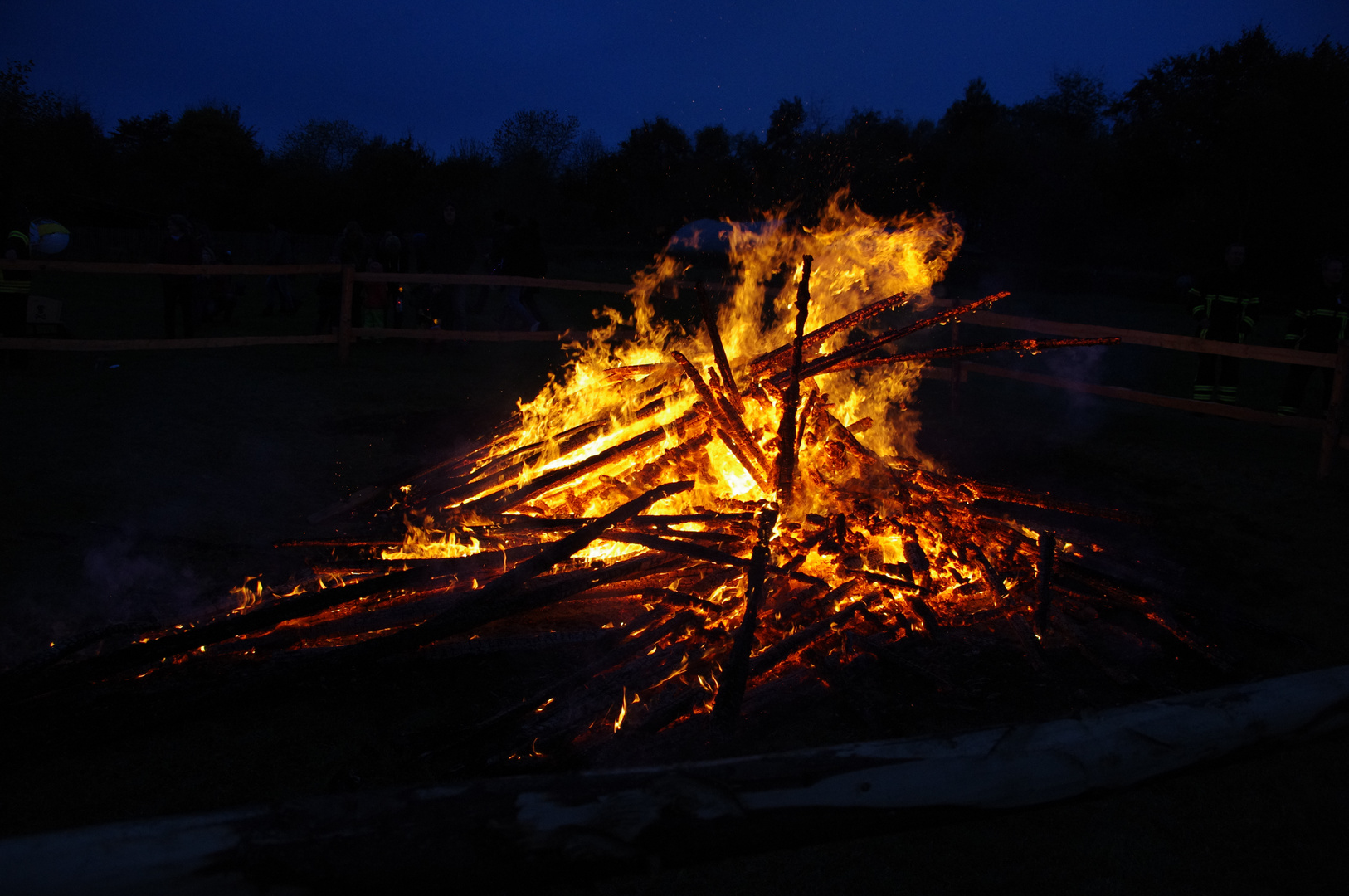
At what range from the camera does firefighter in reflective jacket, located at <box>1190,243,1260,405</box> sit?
30.1 ft

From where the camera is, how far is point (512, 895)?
101 inches

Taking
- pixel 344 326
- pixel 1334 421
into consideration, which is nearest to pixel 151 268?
pixel 344 326

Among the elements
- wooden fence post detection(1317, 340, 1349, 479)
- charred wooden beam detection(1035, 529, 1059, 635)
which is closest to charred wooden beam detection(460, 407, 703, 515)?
charred wooden beam detection(1035, 529, 1059, 635)

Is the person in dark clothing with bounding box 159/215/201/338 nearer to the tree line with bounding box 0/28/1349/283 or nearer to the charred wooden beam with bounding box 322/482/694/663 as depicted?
the tree line with bounding box 0/28/1349/283

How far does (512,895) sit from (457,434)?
5614 millimetres

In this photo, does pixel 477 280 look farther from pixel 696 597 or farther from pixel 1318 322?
pixel 1318 322

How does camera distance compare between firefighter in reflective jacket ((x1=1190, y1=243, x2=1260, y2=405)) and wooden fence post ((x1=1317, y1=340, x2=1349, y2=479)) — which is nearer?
wooden fence post ((x1=1317, y1=340, x2=1349, y2=479))

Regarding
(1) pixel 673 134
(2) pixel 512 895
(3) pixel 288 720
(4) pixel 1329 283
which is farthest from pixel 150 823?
(1) pixel 673 134

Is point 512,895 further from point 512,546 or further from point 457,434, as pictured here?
point 457,434

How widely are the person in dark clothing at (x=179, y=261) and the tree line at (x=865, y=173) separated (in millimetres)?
2103

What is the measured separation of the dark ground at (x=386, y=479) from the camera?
2748 mm

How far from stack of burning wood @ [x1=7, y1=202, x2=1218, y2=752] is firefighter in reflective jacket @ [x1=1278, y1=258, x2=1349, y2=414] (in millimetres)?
4822

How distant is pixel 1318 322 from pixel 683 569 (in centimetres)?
855

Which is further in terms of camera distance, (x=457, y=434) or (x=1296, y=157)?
(x=1296, y=157)
